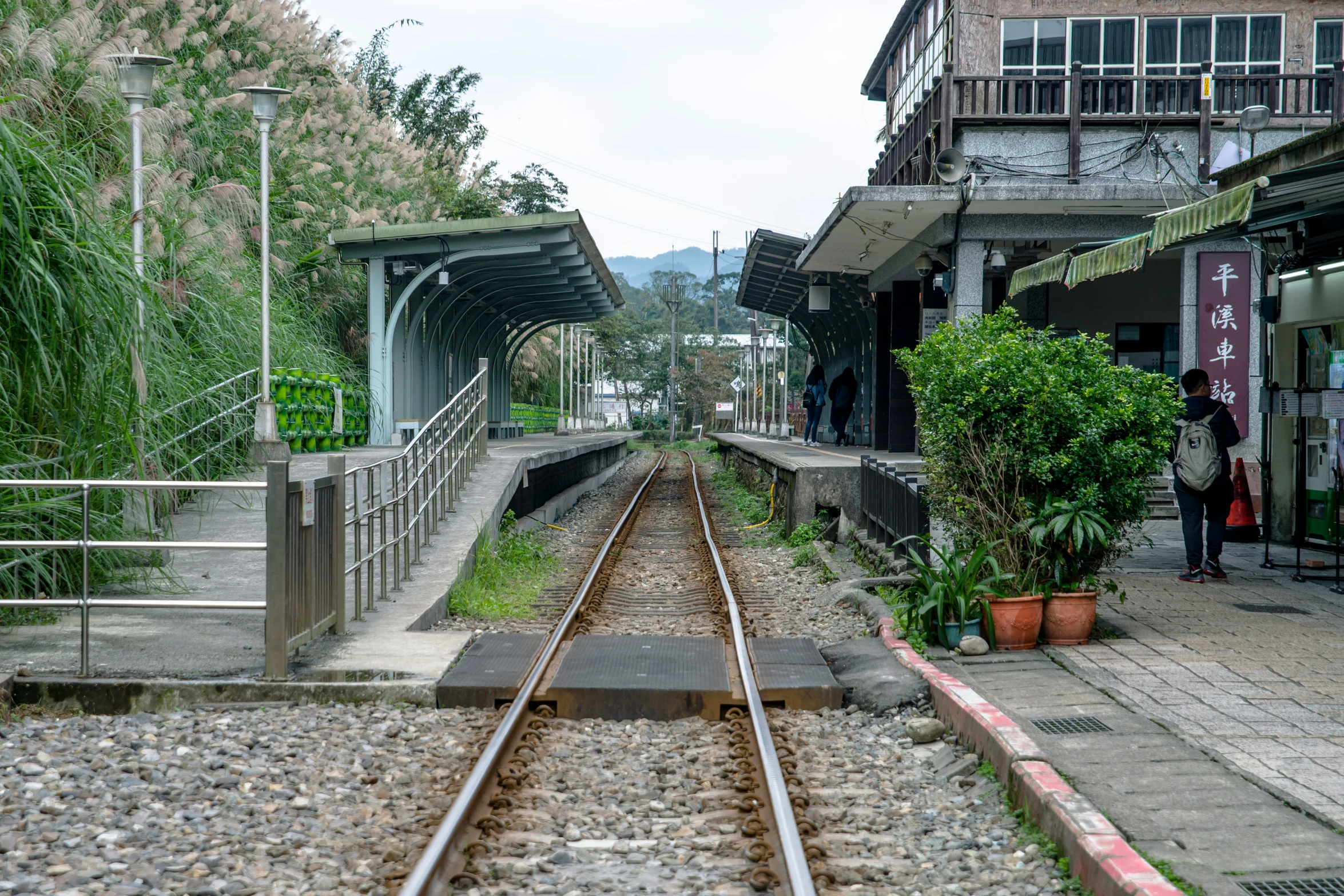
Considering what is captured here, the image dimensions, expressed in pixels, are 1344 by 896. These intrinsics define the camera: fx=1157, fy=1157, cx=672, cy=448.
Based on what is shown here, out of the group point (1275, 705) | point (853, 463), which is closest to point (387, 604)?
point (1275, 705)

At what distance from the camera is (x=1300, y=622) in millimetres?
7473

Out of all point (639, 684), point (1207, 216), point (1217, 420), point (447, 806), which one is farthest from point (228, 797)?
point (1217, 420)

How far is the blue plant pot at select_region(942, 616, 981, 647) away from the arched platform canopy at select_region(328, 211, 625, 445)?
11210 millimetres

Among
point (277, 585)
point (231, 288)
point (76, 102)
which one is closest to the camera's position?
point (277, 585)

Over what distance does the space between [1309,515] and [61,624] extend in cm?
1015

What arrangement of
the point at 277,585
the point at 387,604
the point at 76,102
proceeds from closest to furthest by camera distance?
the point at 277,585
the point at 387,604
the point at 76,102

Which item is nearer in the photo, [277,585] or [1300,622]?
[277,585]

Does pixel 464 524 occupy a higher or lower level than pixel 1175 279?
lower

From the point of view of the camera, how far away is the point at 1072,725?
5.13m

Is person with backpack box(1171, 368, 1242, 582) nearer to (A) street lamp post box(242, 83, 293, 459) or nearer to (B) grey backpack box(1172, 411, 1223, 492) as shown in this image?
(B) grey backpack box(1172, 411, 1223, 492)

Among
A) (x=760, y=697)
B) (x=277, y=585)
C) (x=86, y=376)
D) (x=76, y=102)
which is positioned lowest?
(x=760, y=697)

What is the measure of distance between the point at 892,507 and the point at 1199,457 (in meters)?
2.53

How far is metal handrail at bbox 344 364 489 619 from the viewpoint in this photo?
8148 mm

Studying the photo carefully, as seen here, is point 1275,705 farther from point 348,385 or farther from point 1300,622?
point 348,385
